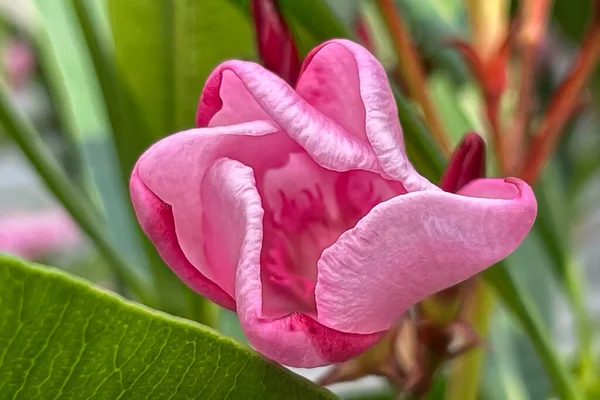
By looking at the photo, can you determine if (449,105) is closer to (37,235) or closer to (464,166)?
(464,166)

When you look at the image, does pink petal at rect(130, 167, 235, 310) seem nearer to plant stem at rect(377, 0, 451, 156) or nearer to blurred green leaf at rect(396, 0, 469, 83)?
plant stem at rect(377, 0, 451, 156)

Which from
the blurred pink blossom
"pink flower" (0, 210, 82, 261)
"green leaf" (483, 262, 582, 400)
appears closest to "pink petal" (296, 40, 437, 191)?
"green leaf" (483, 262, 582, 400)

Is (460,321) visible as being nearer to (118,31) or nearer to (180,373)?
(180,373)

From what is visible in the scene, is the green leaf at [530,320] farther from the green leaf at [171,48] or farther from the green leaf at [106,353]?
the green leaf at [171,48]

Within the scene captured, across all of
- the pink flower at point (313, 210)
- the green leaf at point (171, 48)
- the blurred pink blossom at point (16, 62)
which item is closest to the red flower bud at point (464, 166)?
the pink flower at point (313, 210)

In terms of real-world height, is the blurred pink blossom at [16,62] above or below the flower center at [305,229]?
below

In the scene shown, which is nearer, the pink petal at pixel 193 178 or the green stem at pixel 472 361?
the pink petal at pixel 193 178

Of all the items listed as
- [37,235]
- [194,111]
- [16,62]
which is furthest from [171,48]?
[16,62]

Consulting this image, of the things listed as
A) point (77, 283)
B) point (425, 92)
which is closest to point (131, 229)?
point (425, 92)
